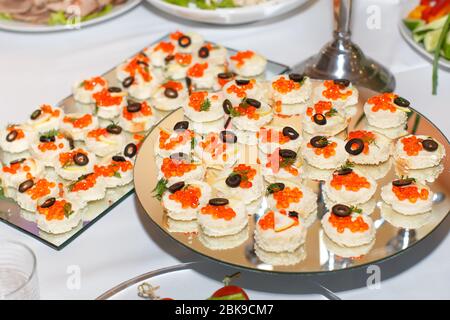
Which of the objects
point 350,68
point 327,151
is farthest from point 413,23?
point 327,151

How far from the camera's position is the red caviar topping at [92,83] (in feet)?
9.15

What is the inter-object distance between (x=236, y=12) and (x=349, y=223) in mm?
1429

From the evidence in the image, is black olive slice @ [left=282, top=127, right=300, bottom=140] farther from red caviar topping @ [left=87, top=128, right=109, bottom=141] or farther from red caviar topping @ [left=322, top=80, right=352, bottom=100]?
red caviar topping @ [left=87, top=128, right=109, bottom=141]

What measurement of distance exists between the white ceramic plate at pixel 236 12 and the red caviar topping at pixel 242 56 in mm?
259

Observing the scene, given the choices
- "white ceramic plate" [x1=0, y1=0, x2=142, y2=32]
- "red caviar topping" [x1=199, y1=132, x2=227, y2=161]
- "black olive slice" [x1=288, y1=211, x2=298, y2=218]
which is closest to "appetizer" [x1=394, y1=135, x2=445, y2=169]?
"black olive slice" [x1=288, y1=211, x2=298, y2=218]

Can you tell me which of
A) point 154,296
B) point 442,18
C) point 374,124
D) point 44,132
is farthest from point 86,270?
point 442,18

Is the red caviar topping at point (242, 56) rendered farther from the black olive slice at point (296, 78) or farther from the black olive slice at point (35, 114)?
the black olive slice at point (35, 114)

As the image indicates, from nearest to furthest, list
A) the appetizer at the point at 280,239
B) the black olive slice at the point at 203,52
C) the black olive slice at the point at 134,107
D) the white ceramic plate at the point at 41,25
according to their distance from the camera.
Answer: the appetizer at the point at 280,239 < the black olive slice at the point at 134,107 < the black olive slice at the point at 203,52 < the white ceramic plate at the point at 41,25

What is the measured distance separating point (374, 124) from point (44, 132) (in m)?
1.19

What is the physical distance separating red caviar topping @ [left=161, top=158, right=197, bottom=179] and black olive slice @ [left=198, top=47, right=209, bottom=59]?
85 cm

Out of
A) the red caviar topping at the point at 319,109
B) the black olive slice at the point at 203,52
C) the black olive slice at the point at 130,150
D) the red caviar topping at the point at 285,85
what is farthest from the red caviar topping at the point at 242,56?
the black olive slice at the point at 130,150

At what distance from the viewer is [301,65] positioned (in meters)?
3.00

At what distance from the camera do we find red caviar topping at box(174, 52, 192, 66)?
2928 millimetres

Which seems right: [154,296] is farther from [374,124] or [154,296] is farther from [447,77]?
[447,77]
